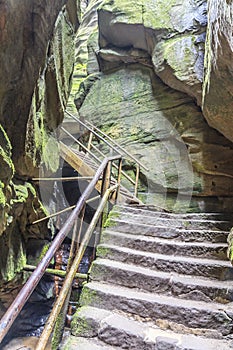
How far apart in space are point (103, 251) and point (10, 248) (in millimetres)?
1703

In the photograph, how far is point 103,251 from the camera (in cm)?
283

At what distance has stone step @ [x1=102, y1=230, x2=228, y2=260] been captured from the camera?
2867mm

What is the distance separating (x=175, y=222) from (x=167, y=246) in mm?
667

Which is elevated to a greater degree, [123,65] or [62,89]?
[123,65]

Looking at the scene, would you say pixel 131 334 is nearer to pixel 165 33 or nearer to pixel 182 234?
pixel 182 234

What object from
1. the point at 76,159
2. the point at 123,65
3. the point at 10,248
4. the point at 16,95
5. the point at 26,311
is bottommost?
the point at 26,311

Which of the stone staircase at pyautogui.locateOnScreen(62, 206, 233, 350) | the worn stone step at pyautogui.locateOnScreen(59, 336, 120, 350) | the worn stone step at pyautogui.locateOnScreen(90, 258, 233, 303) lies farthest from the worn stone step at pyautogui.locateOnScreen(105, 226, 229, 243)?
the worn stone step at pyautogui.locateOnScreen(59, 336, 120, 350)

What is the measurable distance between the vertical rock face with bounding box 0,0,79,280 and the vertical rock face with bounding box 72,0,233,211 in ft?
11.7

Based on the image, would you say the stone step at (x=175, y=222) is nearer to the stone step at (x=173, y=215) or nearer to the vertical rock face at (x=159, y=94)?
the stone step at (x=173, y=215)

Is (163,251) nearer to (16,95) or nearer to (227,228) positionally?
(227,228)

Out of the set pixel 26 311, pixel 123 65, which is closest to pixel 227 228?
pixel 26 311

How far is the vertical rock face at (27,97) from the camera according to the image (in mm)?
2365

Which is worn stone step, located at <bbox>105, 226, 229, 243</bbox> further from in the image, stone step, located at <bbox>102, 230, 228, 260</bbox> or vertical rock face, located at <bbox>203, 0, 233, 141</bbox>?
vertical rock face, located at <bbox>203, 0, 233, 141</bbox>

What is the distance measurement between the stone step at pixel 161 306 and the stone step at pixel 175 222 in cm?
117
